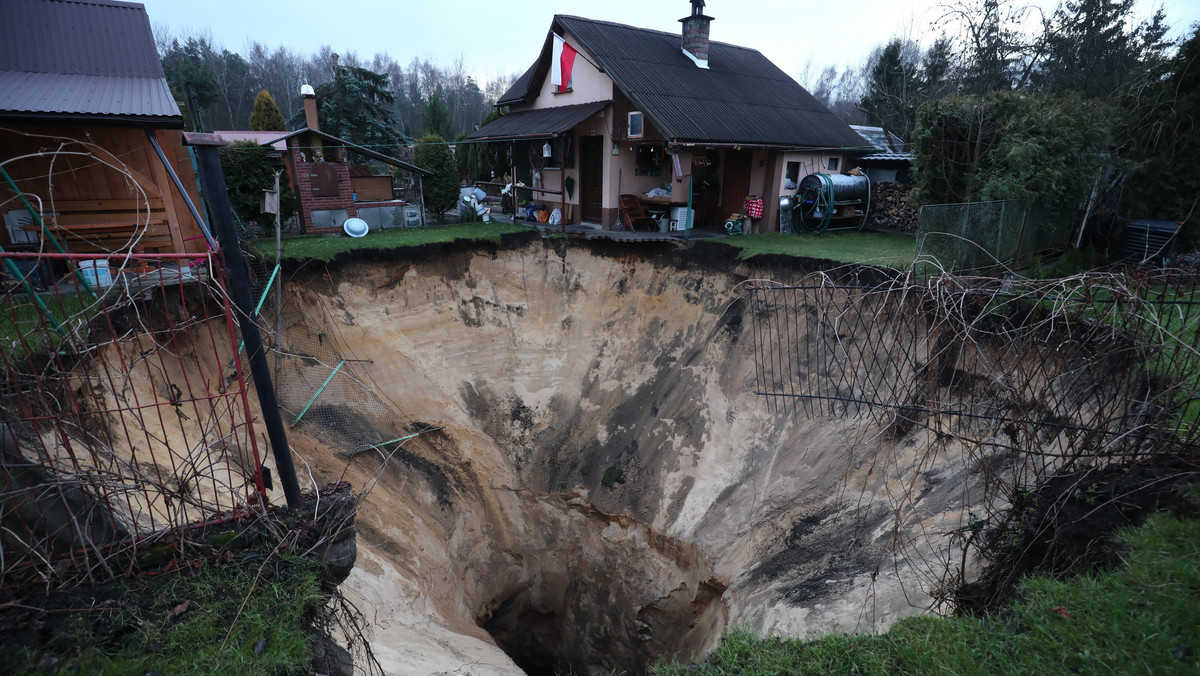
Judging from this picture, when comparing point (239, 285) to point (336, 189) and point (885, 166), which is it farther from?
point (885, 166)

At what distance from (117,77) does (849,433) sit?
1382cm

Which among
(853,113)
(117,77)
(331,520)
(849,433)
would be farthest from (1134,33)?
(853,113)

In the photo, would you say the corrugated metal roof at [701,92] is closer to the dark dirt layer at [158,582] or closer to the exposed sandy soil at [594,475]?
the exposed sandy soil at [594,475]

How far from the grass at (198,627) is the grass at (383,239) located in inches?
308

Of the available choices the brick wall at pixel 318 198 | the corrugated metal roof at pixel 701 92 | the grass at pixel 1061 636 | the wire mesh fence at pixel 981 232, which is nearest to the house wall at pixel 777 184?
the corrugated metal roof at pixel 701 92

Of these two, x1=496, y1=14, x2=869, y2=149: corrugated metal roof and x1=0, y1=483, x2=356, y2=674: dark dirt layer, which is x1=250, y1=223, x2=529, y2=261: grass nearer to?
x1=496, y1=14, x2=869, y2=149: corrugated metal roof

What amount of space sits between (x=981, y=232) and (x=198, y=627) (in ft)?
38.5

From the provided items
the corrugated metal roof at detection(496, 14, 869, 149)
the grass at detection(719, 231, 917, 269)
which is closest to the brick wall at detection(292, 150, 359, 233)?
the corrugated metal roof at detection(496, 14, 869, 149)

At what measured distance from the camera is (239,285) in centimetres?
369

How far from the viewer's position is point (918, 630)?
4074 mm

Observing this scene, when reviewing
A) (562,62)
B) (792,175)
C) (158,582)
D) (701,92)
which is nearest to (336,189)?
(562,62)

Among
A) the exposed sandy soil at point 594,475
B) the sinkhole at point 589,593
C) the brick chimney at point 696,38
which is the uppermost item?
the brick chimney at point 696,38

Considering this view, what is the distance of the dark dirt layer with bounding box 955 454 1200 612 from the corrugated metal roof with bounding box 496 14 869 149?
10.0 meters

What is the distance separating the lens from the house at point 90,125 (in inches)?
317
